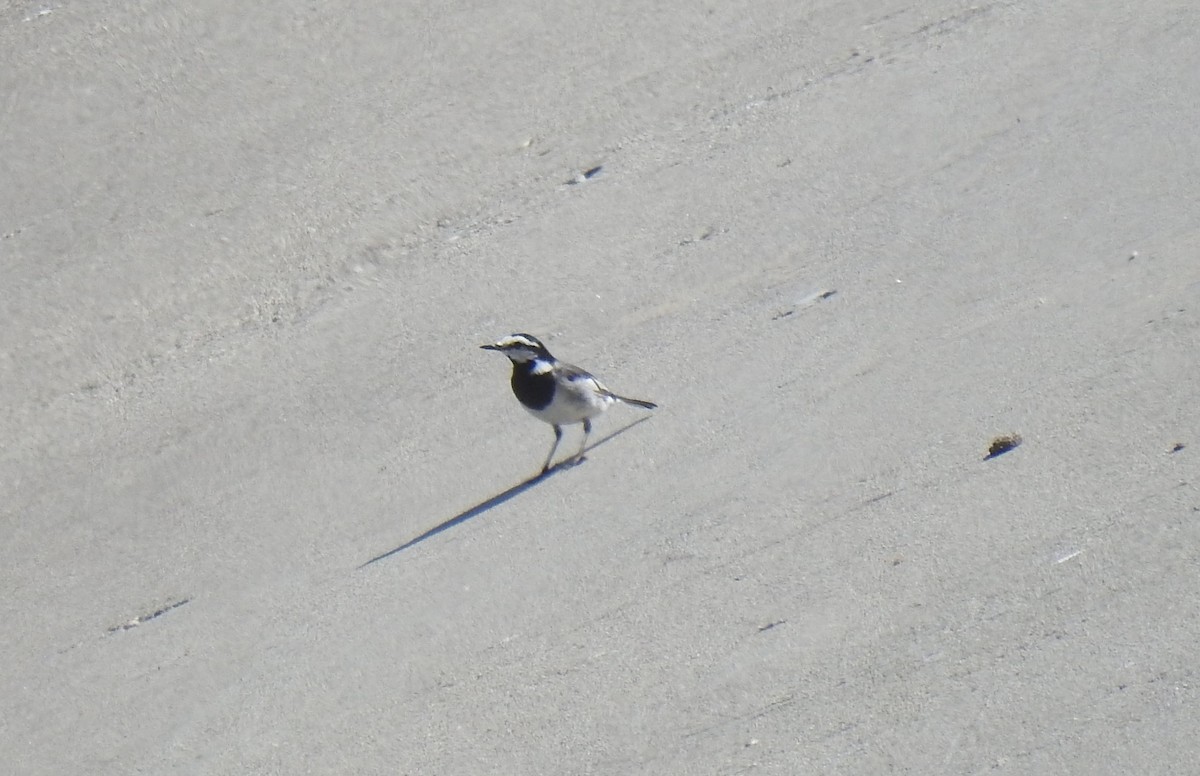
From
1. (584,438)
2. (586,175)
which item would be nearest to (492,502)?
(584,438)

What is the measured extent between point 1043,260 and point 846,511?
2210mm

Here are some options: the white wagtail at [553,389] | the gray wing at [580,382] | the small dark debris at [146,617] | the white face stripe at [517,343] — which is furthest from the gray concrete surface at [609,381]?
the white face stripe at [517,343]

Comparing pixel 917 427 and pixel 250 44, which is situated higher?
pixel 250 44

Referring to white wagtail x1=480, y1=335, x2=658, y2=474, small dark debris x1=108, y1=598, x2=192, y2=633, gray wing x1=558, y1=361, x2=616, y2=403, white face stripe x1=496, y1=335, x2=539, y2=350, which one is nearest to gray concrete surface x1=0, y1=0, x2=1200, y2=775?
small dark debris x1=108, y1=598, x2=192, y2=633

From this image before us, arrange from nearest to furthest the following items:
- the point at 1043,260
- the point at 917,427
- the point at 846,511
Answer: the point at 846,511, the point at 917,427, the point at 1043,260

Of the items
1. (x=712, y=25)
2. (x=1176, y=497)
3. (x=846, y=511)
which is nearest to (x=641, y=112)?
(x=712, y=25)

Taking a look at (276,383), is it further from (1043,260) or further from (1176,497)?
(1176,497)

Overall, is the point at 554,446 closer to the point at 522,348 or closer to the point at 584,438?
the point at 584,438

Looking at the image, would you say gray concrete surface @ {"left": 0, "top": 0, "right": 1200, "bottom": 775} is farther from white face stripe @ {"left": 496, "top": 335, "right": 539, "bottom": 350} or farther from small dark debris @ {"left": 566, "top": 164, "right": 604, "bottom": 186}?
white face stripe @ {"left": 496, "top": 335, "right": 539, "bottom": 350}

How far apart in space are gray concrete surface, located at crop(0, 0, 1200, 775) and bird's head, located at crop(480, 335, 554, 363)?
0.37 meters

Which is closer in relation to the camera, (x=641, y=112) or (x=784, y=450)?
(x=784, y=450)

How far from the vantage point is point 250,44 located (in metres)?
10.5

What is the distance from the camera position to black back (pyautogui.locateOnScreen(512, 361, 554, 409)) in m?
7.46

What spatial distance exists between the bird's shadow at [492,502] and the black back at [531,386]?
0.28m
